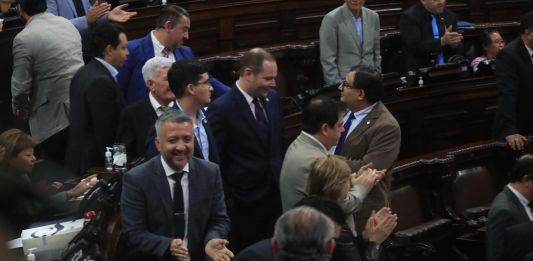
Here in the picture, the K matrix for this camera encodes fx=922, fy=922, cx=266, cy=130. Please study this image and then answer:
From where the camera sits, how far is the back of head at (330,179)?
298 centimetres

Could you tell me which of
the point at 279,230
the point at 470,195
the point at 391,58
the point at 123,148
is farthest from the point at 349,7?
the point at 279,230

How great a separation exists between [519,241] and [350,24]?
2.28 m

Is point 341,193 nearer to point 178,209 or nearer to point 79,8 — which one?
point 178,209

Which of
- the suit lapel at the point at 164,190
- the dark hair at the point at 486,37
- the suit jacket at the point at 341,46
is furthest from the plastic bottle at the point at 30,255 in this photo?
the dark hair at the point at 486,37

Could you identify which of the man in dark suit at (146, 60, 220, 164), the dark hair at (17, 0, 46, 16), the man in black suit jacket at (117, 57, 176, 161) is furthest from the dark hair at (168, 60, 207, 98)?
the dark hair at (17, 0, 46, 16)

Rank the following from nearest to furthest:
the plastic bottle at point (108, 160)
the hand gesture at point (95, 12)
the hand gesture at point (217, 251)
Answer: the hand gesture at point (217, 251)
the plastic bottle at point (108, 160)
the hand gesture at point (95, 12)

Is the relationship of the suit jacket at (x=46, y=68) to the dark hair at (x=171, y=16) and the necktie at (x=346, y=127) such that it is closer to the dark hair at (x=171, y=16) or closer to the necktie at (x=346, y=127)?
the dark hair at (x=171, y=16)

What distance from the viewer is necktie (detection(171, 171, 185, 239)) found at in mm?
3064

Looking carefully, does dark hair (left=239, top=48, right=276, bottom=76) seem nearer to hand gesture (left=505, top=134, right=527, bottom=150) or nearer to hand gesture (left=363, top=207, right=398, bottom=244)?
hand gesture (left=363, top=207, right=398, bottom=244)

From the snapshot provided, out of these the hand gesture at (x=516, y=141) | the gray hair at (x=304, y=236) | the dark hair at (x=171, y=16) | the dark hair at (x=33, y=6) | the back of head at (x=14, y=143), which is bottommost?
the hand gesture at (x=516, y=141)

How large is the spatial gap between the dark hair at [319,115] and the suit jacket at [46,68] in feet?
5.13

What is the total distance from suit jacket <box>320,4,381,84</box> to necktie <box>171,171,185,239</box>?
2659mm

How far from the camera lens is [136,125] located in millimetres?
3807

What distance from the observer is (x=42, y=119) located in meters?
4.59
